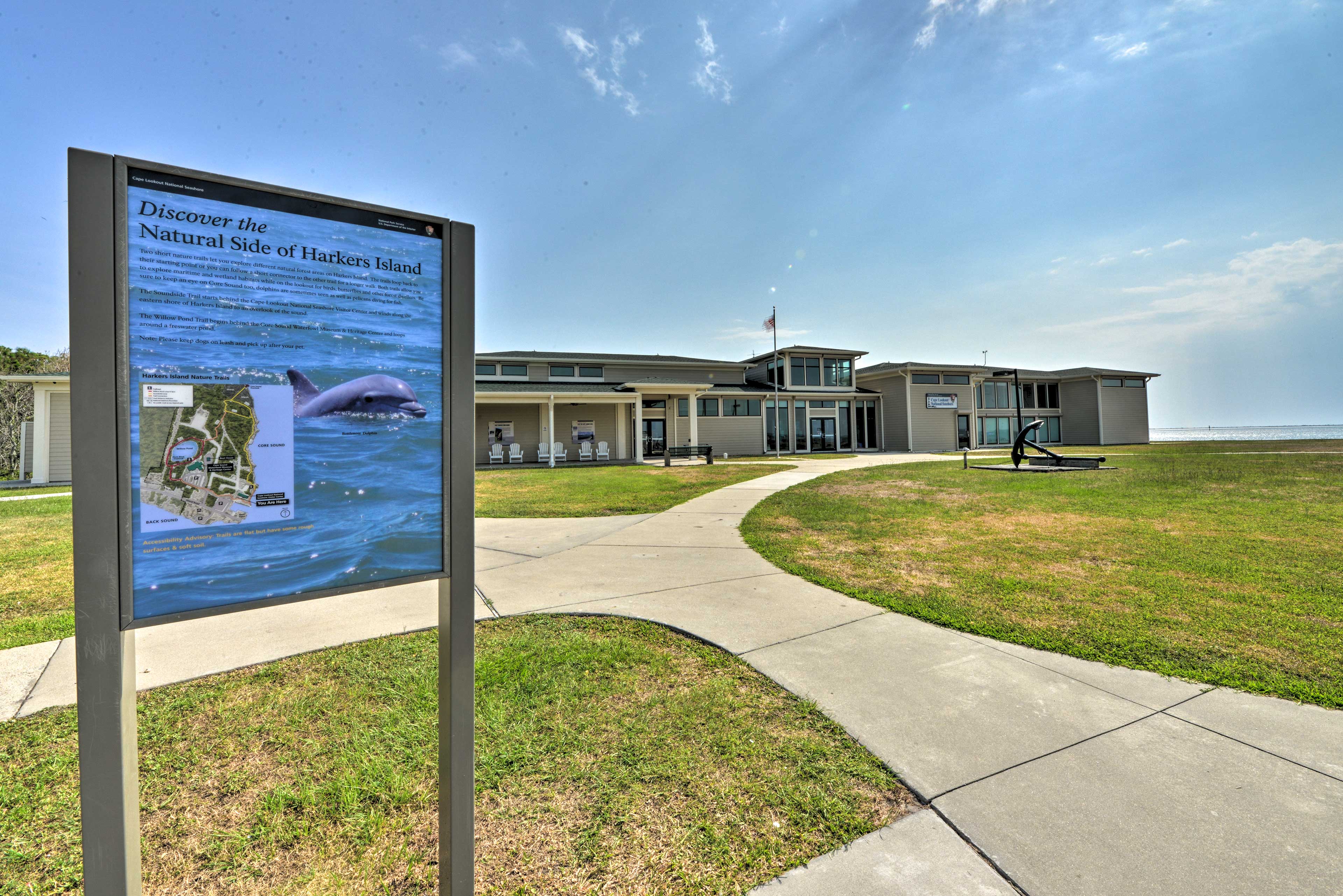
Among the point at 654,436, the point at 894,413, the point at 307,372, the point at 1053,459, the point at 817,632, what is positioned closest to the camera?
the point at 307,372

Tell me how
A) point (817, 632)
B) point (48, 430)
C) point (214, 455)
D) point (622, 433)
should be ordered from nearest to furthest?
1. point (214, 455)
2. point (817, 632)
3. point (48, 430)
4. point (622, 433)

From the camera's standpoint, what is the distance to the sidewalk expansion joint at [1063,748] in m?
A: 2.36

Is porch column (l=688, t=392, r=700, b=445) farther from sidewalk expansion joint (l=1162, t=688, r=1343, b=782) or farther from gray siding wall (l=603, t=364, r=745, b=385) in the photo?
sidewalk expansion joint (l=1162, t=688, r=1343, b=782)

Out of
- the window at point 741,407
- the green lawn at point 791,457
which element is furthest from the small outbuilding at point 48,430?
the window at point 741,407

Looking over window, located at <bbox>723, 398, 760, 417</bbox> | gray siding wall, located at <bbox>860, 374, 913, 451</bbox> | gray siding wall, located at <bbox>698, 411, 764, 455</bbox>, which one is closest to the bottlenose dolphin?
gray siding wall, located at <bbox>698, 411, 764, 455</bbox>

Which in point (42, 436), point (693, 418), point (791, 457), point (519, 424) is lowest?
point (791, 457)

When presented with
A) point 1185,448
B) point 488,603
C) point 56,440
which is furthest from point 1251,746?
point 1185,448

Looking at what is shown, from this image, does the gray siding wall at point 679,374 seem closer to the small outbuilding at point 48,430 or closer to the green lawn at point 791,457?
the green lawn at point 791,457

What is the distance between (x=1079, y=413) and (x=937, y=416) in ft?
48.7

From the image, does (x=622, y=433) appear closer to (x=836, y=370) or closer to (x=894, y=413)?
(x=836, y=370)

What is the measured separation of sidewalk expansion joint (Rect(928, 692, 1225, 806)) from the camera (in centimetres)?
236

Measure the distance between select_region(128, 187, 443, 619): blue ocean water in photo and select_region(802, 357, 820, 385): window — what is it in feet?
116

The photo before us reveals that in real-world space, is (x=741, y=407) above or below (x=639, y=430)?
above

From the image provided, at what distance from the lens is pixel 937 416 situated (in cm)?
3666
